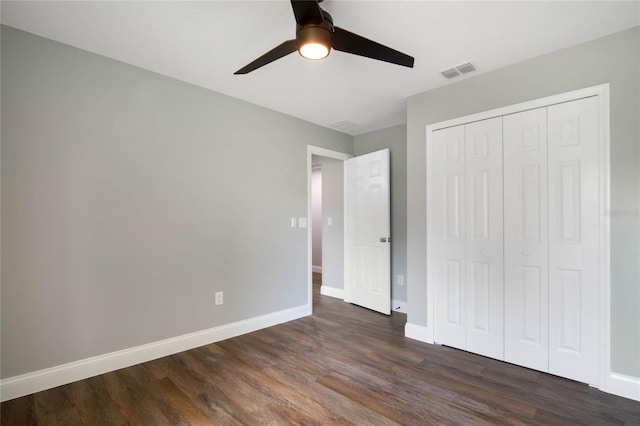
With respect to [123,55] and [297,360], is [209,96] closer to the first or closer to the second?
[123,55]

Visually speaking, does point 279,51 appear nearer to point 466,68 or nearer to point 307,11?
point 307,11

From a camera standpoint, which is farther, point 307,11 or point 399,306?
point 399,306

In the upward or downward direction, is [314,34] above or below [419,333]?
above

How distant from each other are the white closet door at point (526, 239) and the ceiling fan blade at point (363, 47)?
1.30m

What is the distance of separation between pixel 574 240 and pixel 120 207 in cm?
352

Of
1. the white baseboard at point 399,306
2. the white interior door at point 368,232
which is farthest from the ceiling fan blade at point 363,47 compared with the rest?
the white baseboard at point 399,306

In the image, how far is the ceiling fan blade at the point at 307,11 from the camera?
1.42 metres

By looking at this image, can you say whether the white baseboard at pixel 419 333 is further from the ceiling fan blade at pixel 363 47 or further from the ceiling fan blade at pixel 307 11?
the ceiling fan blade at pixel 307 11

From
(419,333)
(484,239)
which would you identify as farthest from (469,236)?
(419,333)

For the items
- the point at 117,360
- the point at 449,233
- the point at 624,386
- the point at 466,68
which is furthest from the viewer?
the point at 449,233

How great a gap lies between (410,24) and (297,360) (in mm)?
2685

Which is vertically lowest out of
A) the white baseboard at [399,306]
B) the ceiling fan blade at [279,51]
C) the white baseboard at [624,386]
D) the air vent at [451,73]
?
the white baseboard at [399,306]

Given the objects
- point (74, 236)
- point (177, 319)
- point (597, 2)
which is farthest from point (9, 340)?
point (597, 2)

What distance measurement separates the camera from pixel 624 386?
6.55 feet
